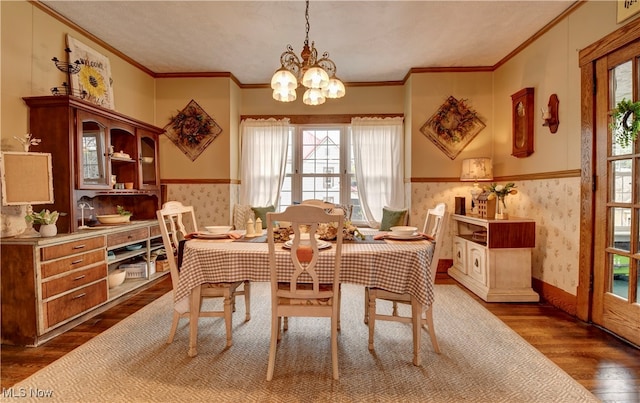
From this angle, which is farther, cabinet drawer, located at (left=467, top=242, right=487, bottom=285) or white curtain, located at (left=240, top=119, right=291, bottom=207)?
white curtain, located at (left=240, top=119, right=291, bottom=207)

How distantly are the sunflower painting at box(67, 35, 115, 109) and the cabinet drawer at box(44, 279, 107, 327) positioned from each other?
6.15ft

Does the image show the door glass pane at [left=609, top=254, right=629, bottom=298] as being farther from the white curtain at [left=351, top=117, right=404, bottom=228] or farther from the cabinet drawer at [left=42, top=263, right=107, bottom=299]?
the cabinet drawer at [left=42, top=263, right=107, bottom=299]

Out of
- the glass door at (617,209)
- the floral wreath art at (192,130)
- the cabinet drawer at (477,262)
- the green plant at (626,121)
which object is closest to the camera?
the green plant at (626,121)

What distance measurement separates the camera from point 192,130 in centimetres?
454

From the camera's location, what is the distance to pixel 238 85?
189 inches

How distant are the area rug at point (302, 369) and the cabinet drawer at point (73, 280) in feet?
1.53

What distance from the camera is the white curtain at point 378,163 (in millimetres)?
4699

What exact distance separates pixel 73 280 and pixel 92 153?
119 centimetres

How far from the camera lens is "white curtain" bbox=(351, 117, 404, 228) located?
4699 mm

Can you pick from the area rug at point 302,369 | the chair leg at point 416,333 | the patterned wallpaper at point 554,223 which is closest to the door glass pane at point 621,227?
the patterned wallpaper at point 554,223

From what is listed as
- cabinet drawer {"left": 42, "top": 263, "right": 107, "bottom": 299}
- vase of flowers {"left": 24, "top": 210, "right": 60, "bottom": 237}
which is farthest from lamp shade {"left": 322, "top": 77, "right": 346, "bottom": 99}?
cabinet drawer {"left": 42, "top": 263, "right": 107, "bottom": 299}

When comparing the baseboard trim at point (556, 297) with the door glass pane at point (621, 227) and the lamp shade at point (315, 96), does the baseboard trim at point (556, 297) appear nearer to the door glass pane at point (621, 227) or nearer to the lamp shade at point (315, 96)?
the door glass pane at point (621, 227)

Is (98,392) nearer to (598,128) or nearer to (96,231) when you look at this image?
(96,231)

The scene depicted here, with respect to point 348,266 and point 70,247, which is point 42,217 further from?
point 348,266
